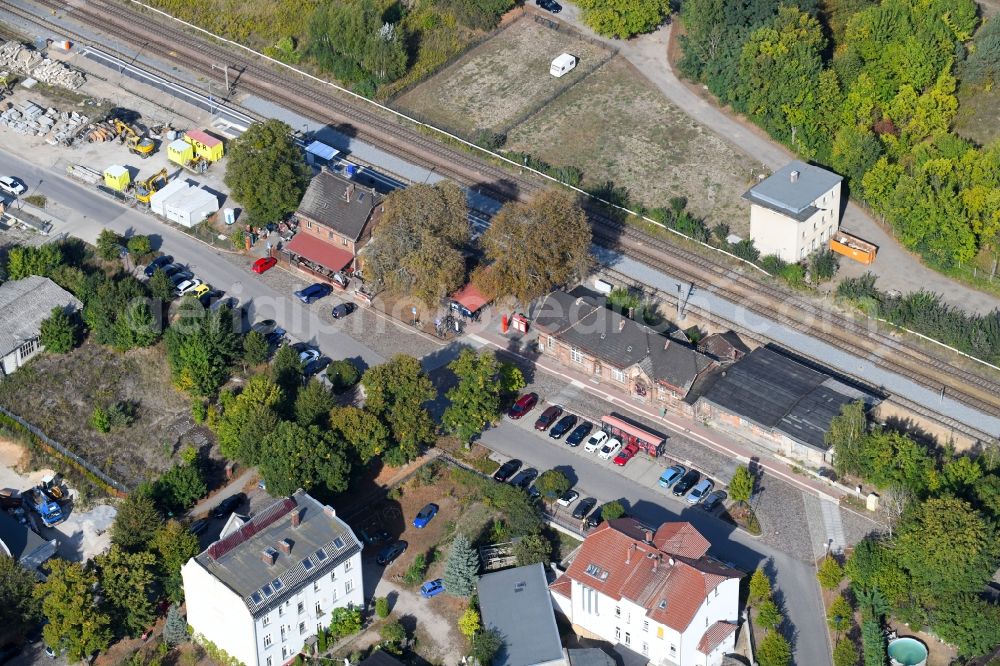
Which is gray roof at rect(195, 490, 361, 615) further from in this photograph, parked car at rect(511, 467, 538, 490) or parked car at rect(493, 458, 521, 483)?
parked car at rect(511, 467, 538, 490)

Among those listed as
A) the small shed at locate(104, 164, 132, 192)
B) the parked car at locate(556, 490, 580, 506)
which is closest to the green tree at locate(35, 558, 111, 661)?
the parked car at locate(556, 490, 580, 506)

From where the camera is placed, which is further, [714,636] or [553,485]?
[553,485]

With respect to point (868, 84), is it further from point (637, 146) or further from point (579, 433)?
point (579, 433)

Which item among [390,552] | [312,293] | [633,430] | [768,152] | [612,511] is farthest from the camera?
[768,152]

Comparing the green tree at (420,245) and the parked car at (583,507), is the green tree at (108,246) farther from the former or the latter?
the parked car at (583,507)

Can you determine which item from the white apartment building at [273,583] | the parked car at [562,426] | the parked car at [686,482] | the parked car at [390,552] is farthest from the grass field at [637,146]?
the white apartment building at [273,583]

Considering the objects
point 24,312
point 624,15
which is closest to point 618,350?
point 24,312
